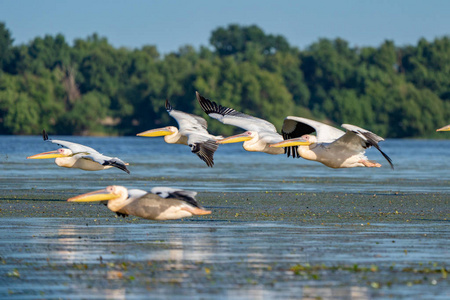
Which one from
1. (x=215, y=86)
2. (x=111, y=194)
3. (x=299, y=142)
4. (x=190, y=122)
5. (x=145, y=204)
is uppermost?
(x=215, y=86)

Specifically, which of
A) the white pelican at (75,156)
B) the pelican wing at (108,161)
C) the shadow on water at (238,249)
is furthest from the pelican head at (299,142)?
the white pelican at (75,156)

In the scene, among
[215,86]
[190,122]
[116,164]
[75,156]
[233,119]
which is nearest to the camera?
[116,164]

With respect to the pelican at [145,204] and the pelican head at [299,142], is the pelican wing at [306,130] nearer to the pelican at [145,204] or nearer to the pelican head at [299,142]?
the pelican head at [299,142]

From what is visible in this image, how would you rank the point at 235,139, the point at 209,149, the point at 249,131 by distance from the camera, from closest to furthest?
the point at 209,149 → the point at 235,139 → the point at 249,131

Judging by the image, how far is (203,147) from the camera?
15.3 meters

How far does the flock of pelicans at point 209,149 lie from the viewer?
1136 centimetres

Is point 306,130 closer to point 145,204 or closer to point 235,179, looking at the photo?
point 145,204

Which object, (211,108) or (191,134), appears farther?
(211,108)

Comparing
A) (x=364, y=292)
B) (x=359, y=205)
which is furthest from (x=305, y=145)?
(x=364, y=292)

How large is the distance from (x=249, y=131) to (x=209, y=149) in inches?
60.0

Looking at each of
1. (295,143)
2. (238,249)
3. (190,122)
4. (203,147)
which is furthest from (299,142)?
(238,249)

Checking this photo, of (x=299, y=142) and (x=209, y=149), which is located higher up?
(x=299, y=142)

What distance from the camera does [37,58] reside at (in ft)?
300

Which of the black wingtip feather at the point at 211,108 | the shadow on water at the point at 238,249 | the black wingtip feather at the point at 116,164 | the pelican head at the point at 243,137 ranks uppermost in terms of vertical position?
the black wingtip feather at the point at 211,108
